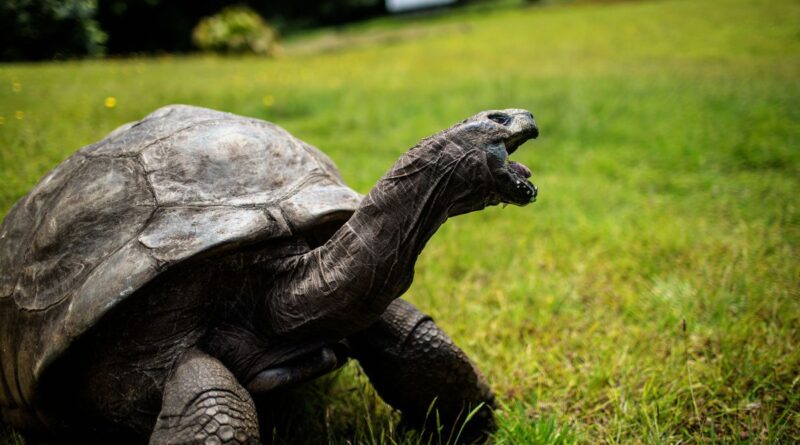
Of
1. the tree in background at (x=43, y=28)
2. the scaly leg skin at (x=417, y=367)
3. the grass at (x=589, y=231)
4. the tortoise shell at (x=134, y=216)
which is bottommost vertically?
the grass at (x=589, y=231)

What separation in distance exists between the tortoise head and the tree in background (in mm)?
2857

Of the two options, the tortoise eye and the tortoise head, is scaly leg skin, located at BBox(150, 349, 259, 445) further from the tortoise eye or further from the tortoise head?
the tortoise eye

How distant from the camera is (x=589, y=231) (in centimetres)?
400

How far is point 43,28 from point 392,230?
119 inches

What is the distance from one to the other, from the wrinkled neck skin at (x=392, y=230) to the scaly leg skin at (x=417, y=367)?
0.99 ft

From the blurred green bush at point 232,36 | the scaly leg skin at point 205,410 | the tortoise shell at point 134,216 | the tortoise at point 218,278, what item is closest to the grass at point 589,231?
the tortoise at point 218,278

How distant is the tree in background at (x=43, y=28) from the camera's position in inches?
124

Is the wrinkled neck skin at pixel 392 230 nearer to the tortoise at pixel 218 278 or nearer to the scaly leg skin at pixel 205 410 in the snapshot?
the tortoise at pixel 218 278

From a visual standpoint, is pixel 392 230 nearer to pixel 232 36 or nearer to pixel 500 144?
pixel 500 144

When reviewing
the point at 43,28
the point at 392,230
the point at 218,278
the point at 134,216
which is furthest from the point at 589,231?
the point at 43,28

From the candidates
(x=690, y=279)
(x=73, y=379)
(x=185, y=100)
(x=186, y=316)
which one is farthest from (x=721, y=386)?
(x=185, y=100)

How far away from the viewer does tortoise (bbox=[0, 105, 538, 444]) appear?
165cm

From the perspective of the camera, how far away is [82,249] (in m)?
1.86

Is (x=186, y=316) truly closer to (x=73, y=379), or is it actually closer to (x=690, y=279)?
(x=73, y=379)
